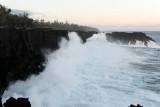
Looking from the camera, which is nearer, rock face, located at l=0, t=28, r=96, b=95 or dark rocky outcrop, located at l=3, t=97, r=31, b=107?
dark rocky outcrop, located at l=3, t=97, r=31, b=107

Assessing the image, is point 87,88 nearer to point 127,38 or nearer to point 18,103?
point 18,103

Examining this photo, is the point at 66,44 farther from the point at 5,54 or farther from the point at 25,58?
the point at 5,54

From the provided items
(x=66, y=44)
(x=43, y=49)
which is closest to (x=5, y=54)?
(x=43, y=49)

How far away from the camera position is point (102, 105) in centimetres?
1319

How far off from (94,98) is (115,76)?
6.42m

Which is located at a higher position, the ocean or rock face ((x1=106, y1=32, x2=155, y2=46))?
rock face ((x1=106, y1=32, x2=155, y2=46))

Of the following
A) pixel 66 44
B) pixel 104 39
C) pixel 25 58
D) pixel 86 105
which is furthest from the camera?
pixel 104 39

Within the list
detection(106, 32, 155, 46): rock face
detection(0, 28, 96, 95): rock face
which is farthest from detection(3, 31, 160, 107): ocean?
detection(106, 32, 155, 46): rock face

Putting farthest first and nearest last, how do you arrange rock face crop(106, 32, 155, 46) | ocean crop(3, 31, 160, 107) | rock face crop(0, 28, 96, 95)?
rock face crop(106, 32, 155, 46), rock face crop(0, 28, 96, 95), ocean crop(3, 31, 160, 107)

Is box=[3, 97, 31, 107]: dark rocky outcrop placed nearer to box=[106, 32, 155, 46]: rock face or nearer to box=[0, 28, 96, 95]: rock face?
box=[0, 28, 96, 95]: rock face

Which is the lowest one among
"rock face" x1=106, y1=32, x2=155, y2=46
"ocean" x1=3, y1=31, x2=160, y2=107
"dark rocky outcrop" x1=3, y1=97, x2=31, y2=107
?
"ocean" x1=3, y1=31, x2=160, y2=107

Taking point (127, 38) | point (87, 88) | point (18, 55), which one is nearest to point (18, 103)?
point (87, 88)

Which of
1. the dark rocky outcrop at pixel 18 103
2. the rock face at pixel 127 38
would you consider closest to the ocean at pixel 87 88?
the dark rocky outcrop at pixel 18 103

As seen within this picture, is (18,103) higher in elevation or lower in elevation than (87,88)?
higher
